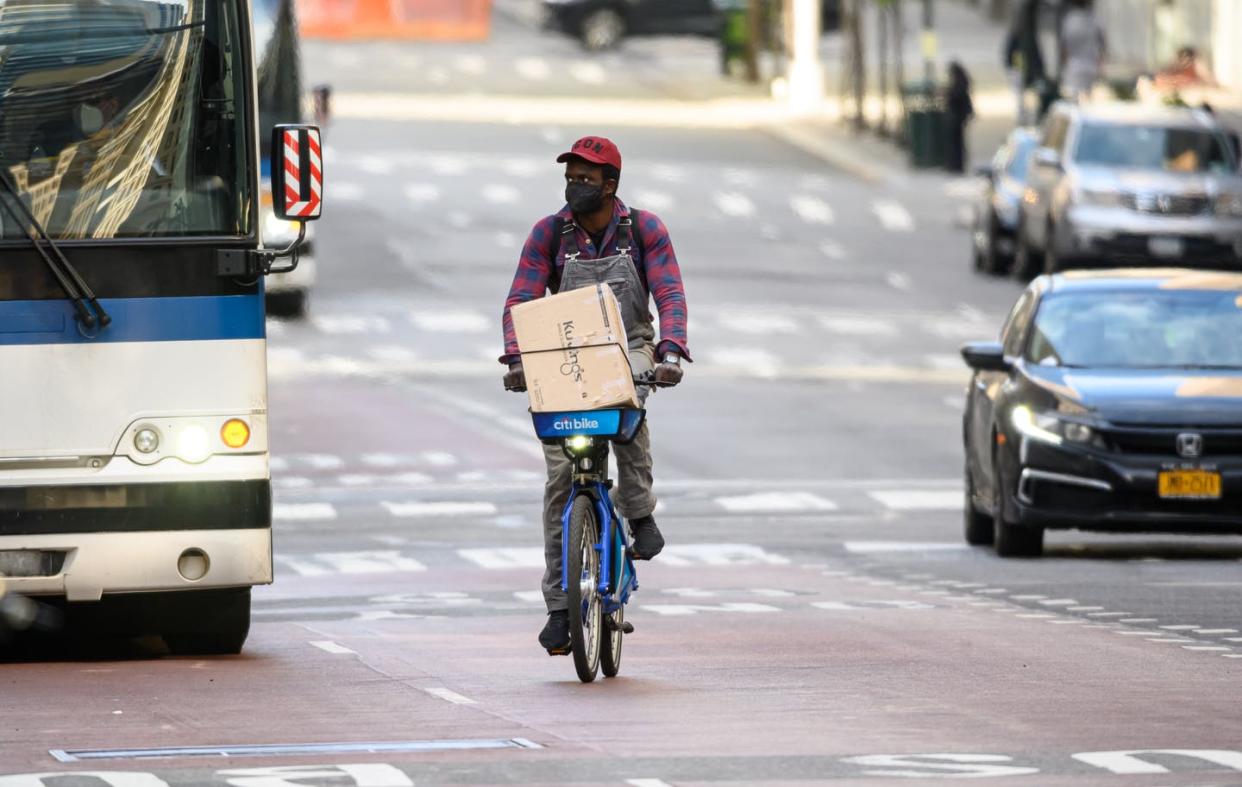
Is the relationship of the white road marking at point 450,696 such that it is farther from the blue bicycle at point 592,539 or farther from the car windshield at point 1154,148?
the car windshield at point 1154,148

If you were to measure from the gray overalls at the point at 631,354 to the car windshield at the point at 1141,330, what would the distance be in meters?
6.61

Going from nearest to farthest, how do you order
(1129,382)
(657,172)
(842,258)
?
(1129,382) → (842,258) → (657,172)

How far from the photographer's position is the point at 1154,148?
36.7 metres

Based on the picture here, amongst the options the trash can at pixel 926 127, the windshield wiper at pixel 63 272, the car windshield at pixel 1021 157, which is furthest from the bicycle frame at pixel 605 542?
the trash can at pixel 926 127

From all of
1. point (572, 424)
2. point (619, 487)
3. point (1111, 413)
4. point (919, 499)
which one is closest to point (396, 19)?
point (919, 499)

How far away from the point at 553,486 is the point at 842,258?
1190 inches

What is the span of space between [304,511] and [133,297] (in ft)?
28.9

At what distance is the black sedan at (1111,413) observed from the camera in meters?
17.4

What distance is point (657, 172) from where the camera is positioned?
50.4 metres

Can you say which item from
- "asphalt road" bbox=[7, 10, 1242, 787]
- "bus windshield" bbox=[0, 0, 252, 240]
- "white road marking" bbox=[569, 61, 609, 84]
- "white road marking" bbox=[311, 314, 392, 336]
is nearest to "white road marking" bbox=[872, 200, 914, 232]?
"asphalt road" bbox=[7, 10, 1242, 787]

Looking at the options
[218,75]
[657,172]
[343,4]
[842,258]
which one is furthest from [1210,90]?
[218,75]

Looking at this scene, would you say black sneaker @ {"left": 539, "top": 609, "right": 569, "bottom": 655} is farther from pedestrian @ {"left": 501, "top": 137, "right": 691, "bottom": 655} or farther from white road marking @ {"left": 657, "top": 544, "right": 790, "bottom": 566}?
white road marking @ {"left": 657, "top": 544, "right": 790, "bottom": 566}

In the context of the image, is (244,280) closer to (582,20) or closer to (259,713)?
(259,713)

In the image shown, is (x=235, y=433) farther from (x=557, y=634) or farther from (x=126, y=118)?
(x=557, y=634)
